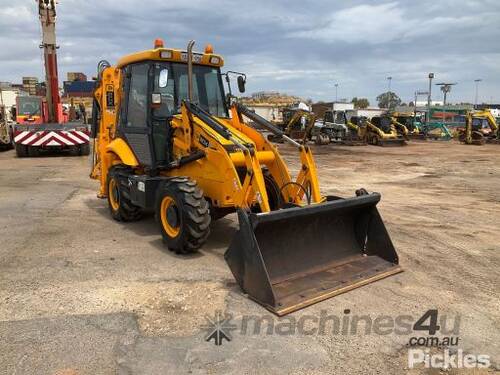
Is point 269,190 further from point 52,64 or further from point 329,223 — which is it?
point 52,64

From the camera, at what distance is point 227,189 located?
18.1 feet

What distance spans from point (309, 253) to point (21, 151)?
15.5 m

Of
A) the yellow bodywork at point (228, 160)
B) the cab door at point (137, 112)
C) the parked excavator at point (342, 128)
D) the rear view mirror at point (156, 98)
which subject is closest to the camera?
the yellow bodywork at point (228, 160)

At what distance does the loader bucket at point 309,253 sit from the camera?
4277mm

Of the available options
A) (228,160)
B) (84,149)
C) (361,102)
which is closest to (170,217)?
(228,160)

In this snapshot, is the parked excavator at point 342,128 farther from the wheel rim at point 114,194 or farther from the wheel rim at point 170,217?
the wheel rim at point 170,217

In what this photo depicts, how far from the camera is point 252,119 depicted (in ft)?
21.3

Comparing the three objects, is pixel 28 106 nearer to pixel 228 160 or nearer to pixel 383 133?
pixel 228 160

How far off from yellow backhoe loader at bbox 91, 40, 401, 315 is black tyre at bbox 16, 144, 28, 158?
1073 cm

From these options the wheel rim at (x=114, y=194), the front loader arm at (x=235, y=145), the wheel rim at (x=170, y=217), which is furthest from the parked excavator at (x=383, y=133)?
the wheel rim at (x=170, y=217)

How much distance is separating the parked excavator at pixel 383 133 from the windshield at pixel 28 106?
17.8 meters

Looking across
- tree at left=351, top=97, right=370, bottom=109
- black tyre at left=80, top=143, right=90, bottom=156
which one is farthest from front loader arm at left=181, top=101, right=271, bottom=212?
tree at left=351, top=97, right=370, bottom=109

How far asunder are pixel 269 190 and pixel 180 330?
2764 mm

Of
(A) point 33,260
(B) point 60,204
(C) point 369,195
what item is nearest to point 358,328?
(C) point 369,195
